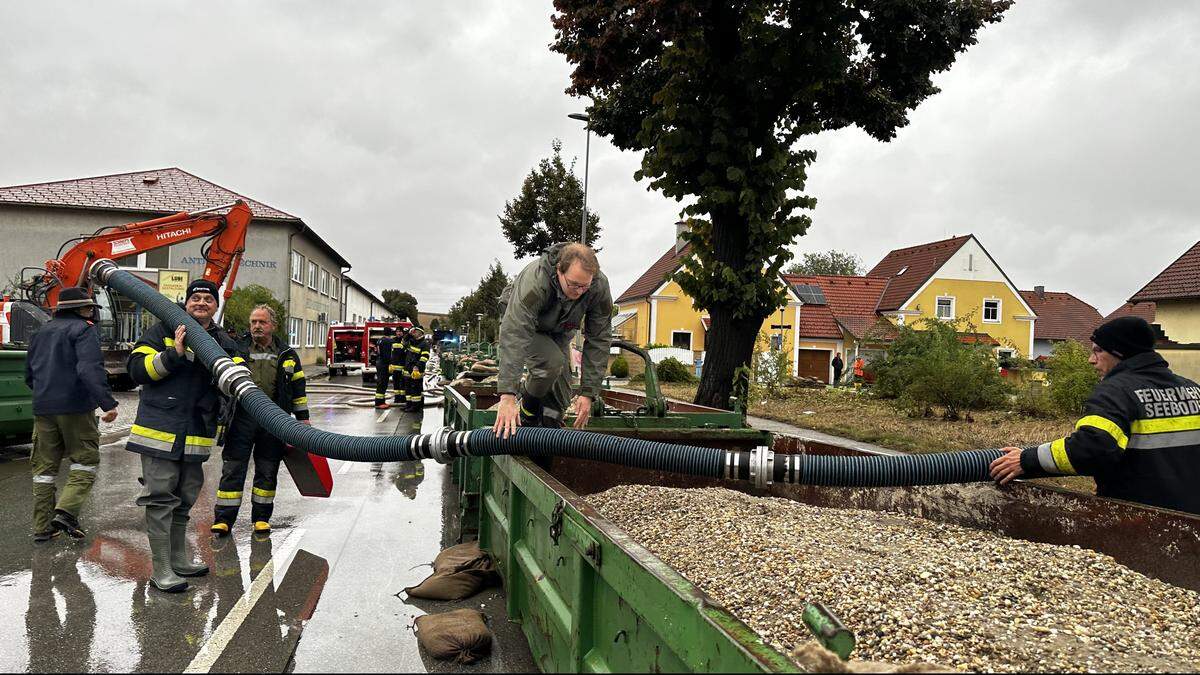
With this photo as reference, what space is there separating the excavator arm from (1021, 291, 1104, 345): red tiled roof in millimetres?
→ 42163

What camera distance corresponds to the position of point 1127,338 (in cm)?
338

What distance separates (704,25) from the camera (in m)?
8.80

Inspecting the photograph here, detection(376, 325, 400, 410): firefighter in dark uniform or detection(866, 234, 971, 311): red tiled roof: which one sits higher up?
detection(866, 234, 971, 311): red tiled roof

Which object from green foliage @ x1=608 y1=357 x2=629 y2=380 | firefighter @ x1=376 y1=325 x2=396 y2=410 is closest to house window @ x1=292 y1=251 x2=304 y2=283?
green foliage @ x1=608 y1=357 x2=629 y2=380

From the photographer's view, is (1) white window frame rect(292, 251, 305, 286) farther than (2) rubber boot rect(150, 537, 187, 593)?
Yes

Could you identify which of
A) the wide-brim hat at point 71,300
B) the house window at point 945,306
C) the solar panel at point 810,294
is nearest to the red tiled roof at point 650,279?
the solar panel at point 810,294

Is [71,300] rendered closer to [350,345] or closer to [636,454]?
[636,454]

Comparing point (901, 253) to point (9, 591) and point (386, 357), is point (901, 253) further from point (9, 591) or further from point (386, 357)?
point (9, 591)

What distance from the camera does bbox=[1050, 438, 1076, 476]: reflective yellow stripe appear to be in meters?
3.21

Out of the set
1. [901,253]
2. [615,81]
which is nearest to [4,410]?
[615,81]

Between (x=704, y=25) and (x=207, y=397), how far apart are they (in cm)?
679

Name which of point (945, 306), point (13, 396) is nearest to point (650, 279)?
point (945, 306)

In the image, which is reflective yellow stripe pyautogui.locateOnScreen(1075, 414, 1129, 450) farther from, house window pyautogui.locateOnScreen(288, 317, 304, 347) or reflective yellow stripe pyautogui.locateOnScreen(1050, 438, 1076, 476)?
house window pyautogui.locateOnScreen(288, 317, 304, 347)

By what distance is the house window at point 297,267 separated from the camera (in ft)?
110
